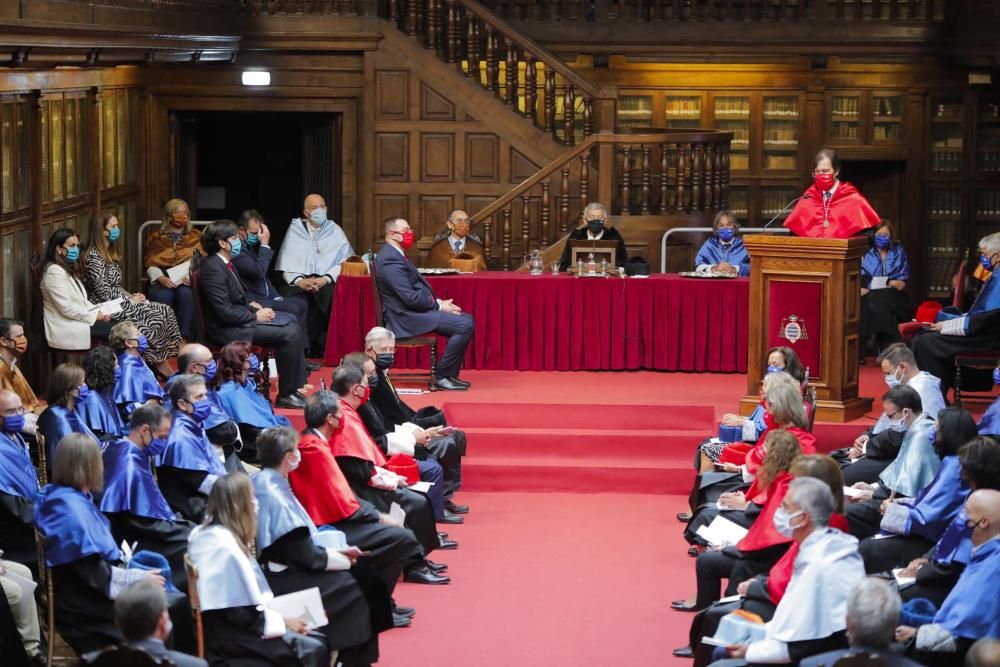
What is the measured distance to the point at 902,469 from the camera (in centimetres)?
842

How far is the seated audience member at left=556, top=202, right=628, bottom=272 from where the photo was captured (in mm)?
13672

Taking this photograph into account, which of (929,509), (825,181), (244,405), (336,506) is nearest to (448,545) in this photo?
(244,405)

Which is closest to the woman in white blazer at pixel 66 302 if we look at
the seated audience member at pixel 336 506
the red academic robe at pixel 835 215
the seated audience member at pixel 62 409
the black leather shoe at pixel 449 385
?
the black leather shoe at pixel 449 385

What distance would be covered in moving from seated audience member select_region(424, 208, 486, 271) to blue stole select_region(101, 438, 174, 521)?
21.3ft

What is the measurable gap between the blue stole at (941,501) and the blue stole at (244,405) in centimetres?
366

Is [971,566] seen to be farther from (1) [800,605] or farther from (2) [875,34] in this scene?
(2) [875,34]

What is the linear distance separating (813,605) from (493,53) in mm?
10011

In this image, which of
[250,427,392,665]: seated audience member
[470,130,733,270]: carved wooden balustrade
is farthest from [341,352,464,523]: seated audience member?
[470,130,733,270]: carved wooden balustrade

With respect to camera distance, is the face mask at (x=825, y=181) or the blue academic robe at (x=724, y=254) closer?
the face mask at (x=825, y=181)

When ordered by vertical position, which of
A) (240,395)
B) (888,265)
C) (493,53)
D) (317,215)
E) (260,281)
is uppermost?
(493,53)

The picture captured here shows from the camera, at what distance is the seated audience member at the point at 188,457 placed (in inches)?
327

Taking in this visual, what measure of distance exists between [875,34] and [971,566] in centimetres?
1093

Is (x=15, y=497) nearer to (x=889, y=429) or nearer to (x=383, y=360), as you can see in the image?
(x=383, y=360)

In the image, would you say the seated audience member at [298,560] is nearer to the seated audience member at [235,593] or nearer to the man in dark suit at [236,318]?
the seated audience member at [235,593]
